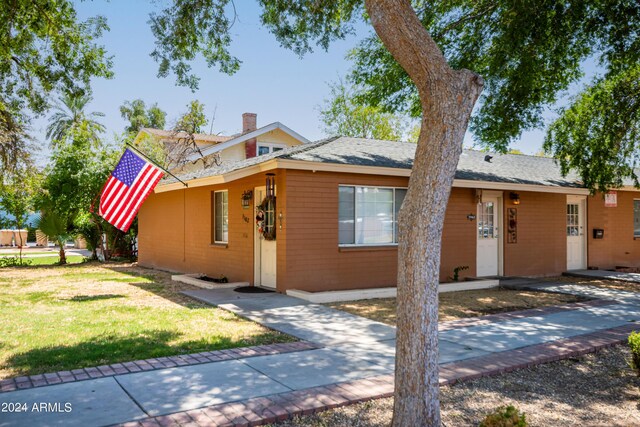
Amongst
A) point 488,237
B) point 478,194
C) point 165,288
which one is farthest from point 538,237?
point 165,288

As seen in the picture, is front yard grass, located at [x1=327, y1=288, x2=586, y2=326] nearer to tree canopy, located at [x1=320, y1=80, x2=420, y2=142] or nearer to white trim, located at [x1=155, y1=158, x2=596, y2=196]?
white trim, located at [x1=155, y1=158, x2=596, y2=196]

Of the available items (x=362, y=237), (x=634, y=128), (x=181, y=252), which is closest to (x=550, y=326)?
(x=362, y=237)

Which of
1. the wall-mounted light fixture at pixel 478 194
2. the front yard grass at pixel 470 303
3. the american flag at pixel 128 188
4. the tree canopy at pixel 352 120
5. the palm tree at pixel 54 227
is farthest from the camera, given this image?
the tree canopy at pixel 352 120

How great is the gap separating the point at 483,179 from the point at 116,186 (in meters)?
8.58

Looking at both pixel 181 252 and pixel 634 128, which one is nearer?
pixel 634 128

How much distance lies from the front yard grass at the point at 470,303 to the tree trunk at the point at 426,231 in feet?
14.1

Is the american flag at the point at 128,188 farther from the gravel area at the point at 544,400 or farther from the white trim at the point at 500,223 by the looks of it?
the white trim at the point at 500,223

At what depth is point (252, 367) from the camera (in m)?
5.18

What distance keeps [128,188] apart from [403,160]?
6.30 m

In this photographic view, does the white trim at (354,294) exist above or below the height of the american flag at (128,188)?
below

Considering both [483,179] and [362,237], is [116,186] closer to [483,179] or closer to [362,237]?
[362,237]

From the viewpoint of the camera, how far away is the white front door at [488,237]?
43.8 ft

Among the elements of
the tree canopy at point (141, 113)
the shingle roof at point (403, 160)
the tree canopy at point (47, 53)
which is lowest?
the shingle roof at point (403, 160)

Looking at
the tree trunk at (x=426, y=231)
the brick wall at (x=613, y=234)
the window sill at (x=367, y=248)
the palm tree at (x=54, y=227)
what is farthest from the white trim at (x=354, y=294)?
the palm tree at (x=54, y=227)
